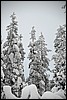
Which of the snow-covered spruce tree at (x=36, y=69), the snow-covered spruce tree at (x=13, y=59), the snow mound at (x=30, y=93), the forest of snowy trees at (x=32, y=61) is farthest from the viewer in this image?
the snow-covered spruce tree at (x=36, y=69)

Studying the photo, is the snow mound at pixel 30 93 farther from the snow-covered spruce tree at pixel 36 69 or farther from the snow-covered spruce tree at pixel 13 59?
the snow-covered spruce tree at pixel 36 69

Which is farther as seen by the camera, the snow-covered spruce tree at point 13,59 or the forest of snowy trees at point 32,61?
the snow-covered spruce tree at point 13,59

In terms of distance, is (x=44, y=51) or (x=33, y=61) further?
(x=44, y=51)

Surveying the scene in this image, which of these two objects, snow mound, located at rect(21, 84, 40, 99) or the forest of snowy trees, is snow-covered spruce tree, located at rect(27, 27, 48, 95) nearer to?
the forest of snowy trees

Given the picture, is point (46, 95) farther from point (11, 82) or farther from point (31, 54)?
point (31, 54)

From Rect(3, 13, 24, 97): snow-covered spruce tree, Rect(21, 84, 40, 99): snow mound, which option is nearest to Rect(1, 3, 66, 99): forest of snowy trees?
Rect(3, 13, 24, 97): snow-covered spruce tree

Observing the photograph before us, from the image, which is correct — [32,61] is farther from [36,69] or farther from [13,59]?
[13,59]

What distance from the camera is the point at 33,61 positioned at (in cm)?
2414

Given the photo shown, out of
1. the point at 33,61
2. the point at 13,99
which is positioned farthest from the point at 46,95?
the point at 33,61

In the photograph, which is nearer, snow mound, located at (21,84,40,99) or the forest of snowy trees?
snow mound, located at (21,84,40,99)

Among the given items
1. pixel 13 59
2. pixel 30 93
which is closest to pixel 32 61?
pixel 13 59

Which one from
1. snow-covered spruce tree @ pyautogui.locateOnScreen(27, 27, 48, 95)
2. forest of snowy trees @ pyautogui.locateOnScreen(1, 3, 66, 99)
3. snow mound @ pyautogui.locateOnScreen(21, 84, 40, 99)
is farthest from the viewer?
snow-covered spruce tree @ pyautogui.locateOnScreen(27, 27, 48, 95)

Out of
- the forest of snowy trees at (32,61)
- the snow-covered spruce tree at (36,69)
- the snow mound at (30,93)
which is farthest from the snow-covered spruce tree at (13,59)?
the snow mound at (30,93)

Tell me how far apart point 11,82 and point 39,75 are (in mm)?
4845
